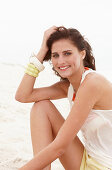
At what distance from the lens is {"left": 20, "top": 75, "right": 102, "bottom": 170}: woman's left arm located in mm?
2047

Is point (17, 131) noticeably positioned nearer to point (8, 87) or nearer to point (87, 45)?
point (87, 45)

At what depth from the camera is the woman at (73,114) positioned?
2068mm

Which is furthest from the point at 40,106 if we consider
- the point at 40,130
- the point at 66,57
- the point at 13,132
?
Result: the point at 13,132

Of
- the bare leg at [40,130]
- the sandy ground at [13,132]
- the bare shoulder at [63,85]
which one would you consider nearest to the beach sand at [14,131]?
the sandy ground at [13,132]

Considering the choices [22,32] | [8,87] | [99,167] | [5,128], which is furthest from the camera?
[22,32]

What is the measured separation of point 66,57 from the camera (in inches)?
90.7

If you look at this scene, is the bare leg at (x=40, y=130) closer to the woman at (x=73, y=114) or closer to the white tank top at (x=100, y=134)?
the woman at (x=73, y=114)

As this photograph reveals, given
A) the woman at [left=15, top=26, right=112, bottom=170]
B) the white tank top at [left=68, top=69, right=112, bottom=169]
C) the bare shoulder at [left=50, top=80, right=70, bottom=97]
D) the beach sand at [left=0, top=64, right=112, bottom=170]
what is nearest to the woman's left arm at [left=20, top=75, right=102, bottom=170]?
the woman at [left=15, top=26, right=112, bottom=170]

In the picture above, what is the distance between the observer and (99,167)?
2199mm

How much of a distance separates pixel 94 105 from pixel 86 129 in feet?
0.75

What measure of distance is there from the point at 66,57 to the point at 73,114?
50cm

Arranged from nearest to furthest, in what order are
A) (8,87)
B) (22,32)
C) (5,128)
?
(5,128), (8,87), (22,32)

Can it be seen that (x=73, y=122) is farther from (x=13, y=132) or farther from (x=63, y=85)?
(x=13, y=132)

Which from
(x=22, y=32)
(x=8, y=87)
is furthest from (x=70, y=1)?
(x=8, y=87)
